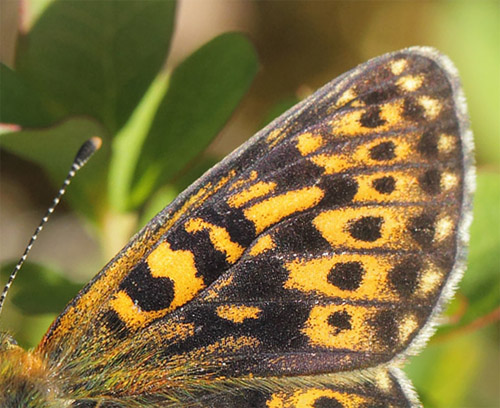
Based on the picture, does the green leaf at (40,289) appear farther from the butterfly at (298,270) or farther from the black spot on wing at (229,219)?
the black spot on wing at (229,219)

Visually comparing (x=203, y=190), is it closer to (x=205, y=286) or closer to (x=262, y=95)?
(x=205, y=286)

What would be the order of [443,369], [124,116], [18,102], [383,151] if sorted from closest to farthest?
[383,151] → [18,102] → [124,116] → [443,369]

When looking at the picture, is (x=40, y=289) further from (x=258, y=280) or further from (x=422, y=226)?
(x=422, y=226)

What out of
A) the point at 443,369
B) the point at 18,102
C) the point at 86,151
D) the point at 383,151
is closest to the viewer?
the point at 383,151

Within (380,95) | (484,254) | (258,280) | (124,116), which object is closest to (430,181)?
(380,95)

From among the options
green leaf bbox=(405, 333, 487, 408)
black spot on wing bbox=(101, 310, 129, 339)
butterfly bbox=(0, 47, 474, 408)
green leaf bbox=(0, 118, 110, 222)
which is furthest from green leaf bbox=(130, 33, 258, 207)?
green leaf bbox=(405, 333, 487, 408)

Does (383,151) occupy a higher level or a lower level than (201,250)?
higher

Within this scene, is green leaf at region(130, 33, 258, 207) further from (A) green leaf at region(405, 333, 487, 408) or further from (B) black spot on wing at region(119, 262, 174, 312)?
(A) green leaf at region(405, 333, 487, 408)
